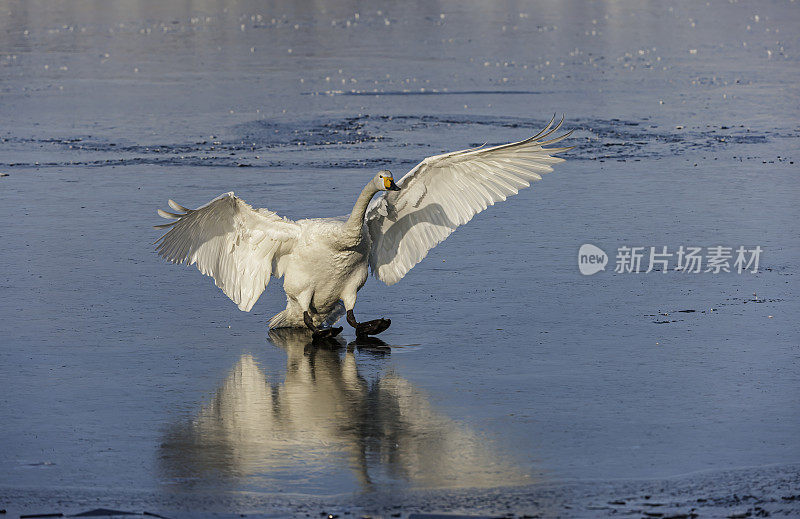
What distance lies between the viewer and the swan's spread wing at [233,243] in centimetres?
923

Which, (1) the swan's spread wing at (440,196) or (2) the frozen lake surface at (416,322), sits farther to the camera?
(1) the swan's spread wing at (440,196)

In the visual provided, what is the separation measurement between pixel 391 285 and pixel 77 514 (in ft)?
14.7

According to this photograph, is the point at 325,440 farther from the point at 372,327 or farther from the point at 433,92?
the point at 433,92

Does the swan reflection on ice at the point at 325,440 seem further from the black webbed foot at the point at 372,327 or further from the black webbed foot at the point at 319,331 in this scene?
the black webbed foot at the point at 319,331

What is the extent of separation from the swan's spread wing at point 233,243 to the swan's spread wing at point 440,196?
791 millimetres

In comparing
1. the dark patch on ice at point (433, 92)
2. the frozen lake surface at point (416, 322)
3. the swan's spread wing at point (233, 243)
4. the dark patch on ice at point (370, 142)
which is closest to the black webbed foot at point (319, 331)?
the frozen lake surface at point (416, 322)

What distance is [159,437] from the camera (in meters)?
6.96

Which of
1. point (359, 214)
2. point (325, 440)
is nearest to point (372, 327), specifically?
point (359, 214)

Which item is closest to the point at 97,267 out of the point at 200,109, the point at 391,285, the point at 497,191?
the point at 391,285

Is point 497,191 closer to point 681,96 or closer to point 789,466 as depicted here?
point 789,466

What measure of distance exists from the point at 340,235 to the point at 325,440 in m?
2.41

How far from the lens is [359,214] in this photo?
29.3ft

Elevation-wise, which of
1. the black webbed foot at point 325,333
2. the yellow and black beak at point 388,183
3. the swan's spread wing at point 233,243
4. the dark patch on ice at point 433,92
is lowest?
the black webbed foot at point 325,333

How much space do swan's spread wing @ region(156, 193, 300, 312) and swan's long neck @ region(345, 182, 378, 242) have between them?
17.8 inches
